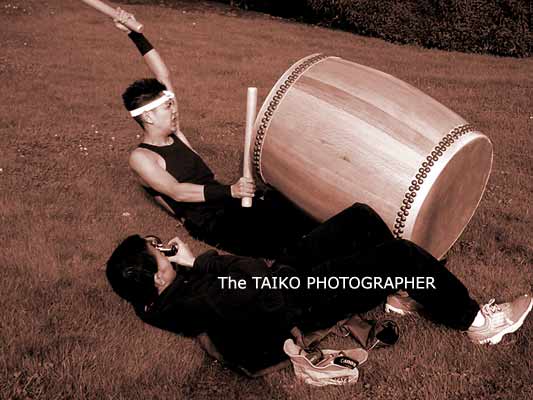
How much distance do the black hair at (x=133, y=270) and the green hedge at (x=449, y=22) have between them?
11.0m

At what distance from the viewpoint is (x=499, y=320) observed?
142 inches

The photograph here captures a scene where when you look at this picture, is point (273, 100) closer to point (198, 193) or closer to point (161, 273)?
point (198, 193)

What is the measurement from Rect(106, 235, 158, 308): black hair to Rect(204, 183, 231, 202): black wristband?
1.10 metres

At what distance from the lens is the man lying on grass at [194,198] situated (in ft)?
14.8

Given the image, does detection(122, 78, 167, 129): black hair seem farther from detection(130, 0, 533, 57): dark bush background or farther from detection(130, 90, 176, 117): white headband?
detection(130, 0, 533, 57): dark bush background

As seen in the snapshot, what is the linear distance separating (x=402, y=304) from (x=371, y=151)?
3.24 feet

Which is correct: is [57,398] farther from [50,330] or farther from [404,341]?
[404,341]

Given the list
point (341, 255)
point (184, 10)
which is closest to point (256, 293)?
point (341, 255)

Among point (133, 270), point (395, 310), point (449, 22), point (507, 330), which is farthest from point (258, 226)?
point (449, 22)

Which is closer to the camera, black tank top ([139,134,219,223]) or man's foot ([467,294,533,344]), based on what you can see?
man's foot ([467,294,533,344])

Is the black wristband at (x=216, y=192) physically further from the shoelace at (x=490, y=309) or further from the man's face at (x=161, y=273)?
the shoelace at (x=490, y=309)

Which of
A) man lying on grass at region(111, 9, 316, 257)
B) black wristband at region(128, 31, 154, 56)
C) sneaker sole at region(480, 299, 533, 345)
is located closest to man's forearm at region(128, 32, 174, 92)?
black wristband at region(128, 31, 154, 56)

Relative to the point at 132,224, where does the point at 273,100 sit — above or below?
above

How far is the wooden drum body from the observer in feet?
12.8
